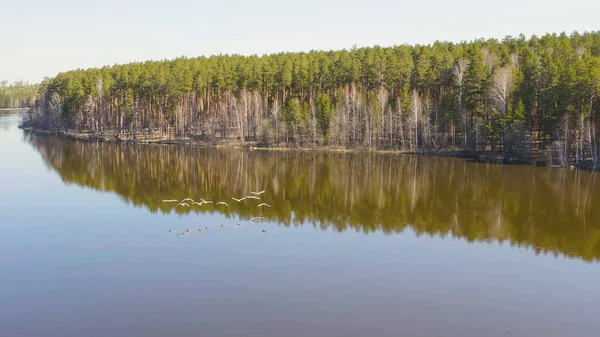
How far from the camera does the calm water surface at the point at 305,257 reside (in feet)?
56.1

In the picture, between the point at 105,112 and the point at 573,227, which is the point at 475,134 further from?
the point at 105,112

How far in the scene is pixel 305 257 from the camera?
942 inches

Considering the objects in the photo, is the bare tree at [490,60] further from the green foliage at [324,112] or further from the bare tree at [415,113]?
the green foliage at [324,112]

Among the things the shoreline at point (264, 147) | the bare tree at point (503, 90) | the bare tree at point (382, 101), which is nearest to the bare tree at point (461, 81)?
the shoreline at point (264, 147)

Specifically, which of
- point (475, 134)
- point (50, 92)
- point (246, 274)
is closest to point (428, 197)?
point (246, 274)

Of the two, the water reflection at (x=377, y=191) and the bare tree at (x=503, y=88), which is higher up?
→ the bare tree at (x=503, y=88)

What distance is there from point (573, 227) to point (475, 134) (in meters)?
37.1

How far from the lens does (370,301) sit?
1862cm

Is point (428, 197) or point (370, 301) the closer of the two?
point (370, 301)

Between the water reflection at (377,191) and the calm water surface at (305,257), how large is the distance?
0.80 feet

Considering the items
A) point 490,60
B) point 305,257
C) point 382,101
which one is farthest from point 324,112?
point 305,257

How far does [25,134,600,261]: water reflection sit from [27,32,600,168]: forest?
22.0 ft

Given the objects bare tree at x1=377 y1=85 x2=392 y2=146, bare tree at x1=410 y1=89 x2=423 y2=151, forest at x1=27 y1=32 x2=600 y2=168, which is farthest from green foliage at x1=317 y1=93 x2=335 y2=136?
bare tree at x1=410 y1=89 x2=423 y2=151

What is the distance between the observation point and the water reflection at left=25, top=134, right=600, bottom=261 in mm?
29703
